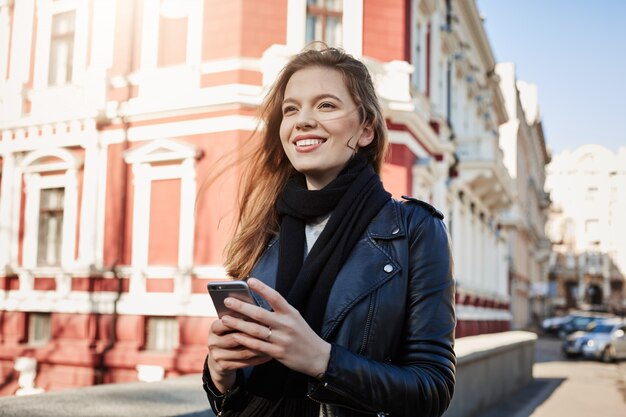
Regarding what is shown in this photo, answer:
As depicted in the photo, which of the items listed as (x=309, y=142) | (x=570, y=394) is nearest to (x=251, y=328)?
(x=309, y=142)

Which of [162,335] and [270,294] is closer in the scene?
[270,294]

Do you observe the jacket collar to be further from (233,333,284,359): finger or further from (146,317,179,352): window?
(146,317,179,352): window

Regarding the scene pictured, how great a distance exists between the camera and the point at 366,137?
2180mm

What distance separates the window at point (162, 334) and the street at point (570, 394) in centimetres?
621

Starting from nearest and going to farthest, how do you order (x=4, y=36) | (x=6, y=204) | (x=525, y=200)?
1. (x=6, y=204)
2. (x=4, y=36)
3. (x=525, y=200)

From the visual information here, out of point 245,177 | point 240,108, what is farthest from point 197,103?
point 245,177

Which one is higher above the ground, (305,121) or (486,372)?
(305,121)

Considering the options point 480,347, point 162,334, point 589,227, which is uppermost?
point 589,227

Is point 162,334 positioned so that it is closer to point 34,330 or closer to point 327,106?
point 34,330

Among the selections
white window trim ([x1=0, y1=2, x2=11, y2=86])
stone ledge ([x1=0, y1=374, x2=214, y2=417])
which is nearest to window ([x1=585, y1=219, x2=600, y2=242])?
white window trim ([x1=0, y1=2, x2=11, y2=86])

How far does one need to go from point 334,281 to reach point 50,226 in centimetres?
1469

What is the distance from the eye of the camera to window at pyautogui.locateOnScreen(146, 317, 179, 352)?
45.3ft

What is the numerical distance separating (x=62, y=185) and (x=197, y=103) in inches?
151

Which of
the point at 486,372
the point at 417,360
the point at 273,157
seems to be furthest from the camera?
the point at 486,372
